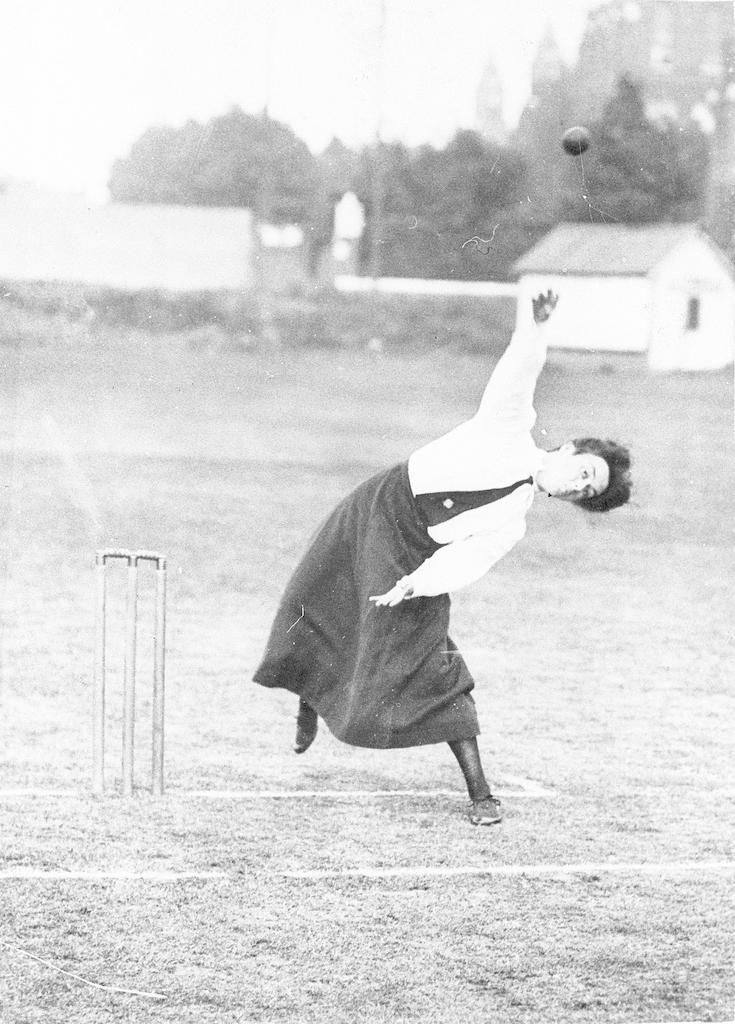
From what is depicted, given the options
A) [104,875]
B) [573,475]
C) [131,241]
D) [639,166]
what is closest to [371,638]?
[573,475]

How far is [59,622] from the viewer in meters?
6.27

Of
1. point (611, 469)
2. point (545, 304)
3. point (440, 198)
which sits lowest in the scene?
point (611, 469)

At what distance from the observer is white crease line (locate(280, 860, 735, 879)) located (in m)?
3.26

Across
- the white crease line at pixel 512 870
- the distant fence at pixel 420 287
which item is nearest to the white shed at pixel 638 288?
the distant fence at pixel 420 287

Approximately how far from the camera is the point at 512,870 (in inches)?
131

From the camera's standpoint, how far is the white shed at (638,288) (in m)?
7.21

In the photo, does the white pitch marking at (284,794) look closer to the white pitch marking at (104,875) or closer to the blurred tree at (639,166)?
the white pitch marking at (104,875)

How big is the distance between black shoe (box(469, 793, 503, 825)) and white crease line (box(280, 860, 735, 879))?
0.27 m

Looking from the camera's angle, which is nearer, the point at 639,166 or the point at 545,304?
the point at 545,304

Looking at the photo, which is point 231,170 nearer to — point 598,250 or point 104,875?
point 598,250

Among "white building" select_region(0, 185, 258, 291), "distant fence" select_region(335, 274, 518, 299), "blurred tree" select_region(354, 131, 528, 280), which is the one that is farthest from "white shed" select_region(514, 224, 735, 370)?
"white building" select_region(0, 185, 258, 291)

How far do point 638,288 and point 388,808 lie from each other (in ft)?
14.7

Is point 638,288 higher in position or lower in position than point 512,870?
higher

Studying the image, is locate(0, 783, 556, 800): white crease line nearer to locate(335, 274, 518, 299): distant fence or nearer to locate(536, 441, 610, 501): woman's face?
locate(536, 441, 610, 501): woman's face
